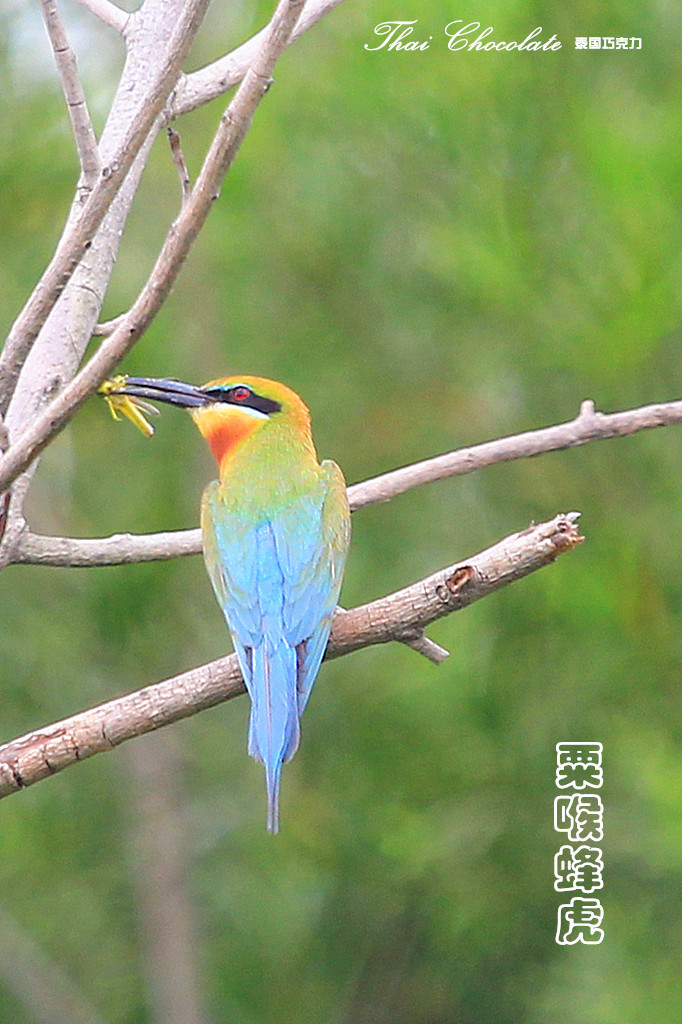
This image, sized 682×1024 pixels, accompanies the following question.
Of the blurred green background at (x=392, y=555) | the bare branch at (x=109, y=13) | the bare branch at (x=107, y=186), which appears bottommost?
the blurred green background at (x=392, y=555)

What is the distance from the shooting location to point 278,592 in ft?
9.79

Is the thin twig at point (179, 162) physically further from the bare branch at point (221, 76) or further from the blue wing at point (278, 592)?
the blue wing at point (278, 592)

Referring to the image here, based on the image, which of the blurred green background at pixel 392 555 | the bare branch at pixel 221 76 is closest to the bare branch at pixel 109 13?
the bare branch at pixel 221 76

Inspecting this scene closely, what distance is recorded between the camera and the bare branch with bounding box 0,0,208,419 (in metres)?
1.99

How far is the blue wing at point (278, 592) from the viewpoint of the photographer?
8.96 feet

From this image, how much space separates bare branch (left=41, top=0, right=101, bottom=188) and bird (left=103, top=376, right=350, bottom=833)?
55 centimetres

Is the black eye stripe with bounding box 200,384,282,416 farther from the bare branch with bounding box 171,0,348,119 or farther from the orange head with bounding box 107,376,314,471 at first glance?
the bare branch with bounding box 171,0,348,119

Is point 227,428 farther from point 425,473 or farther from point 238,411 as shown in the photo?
point 425,473

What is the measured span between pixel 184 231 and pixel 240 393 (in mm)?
1438

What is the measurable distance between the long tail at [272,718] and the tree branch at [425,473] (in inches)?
11.7

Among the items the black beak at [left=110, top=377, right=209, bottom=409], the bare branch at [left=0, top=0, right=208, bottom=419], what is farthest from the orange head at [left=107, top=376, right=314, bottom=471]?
the bare branch at [left=0, top=0, right=208, bottom=419]

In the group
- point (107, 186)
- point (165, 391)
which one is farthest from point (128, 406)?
point (107, 186)

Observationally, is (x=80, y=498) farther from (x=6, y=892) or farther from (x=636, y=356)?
(x=636, y=356)

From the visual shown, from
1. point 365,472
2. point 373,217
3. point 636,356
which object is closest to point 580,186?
point 636,356
